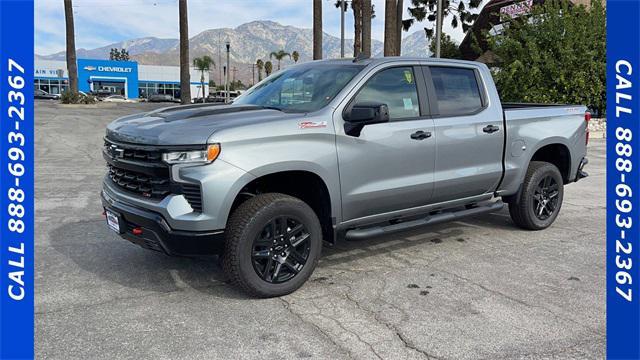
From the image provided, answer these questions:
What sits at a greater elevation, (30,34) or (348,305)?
(30,34)

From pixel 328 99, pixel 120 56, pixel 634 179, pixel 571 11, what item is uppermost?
pixel 120 56

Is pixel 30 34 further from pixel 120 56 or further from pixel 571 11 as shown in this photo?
pixel 120 56

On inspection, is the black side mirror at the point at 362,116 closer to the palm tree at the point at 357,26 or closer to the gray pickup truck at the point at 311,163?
the gray pickup truck at the point at 311,163

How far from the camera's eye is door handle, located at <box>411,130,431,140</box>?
16.1ft

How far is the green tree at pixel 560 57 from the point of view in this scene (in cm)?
1916

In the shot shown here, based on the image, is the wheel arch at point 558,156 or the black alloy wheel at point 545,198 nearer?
the black alloy wheel at point 545,198

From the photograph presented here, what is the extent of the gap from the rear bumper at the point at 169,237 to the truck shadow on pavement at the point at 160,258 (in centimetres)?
54

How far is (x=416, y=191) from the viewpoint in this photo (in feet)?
16.4

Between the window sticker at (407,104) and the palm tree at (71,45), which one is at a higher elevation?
the palm tree at (71,45)

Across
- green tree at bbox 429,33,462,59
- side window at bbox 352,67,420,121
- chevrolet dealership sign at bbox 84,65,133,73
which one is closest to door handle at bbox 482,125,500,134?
side window at bbox 352,67,420,121

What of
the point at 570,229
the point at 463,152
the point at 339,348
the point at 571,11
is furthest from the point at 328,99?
the point at 571,11

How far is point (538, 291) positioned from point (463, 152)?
1.54 meters

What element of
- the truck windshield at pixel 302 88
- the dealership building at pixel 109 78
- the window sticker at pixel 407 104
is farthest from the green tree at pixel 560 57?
the dealership building at pixel 109 78

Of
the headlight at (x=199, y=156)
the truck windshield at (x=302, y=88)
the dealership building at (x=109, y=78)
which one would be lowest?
the headlight at (x=199, y=156)
